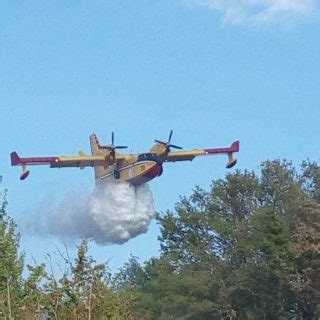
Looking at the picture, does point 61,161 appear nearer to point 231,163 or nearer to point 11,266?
point 231,163

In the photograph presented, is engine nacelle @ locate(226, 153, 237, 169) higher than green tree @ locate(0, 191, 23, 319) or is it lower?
higher

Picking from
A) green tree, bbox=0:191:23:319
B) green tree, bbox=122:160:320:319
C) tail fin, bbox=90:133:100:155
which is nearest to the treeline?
green tree, bbox=122:160:320:319

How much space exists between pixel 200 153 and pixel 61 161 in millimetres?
9642

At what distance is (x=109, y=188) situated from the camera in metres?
62.9

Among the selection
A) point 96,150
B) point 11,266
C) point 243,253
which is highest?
point 96,150

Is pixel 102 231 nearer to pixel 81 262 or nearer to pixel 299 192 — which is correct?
pixel 299 192

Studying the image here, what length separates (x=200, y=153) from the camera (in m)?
66.0

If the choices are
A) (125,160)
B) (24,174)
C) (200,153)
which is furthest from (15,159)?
(200,153)

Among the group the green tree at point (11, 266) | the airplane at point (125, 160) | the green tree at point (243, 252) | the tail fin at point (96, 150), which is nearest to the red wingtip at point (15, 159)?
the airplane at point (125, 160)

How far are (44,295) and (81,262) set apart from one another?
1009 millimetres

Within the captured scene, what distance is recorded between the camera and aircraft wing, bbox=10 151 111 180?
6088 centimetres

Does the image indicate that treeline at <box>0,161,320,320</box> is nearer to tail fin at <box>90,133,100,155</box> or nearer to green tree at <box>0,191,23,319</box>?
A: tail fin at <box>90,133,100,155</box>

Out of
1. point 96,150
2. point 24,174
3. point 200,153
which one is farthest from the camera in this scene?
point 96,150

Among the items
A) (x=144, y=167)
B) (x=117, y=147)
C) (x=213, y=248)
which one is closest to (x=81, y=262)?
(x=144, y=167)
